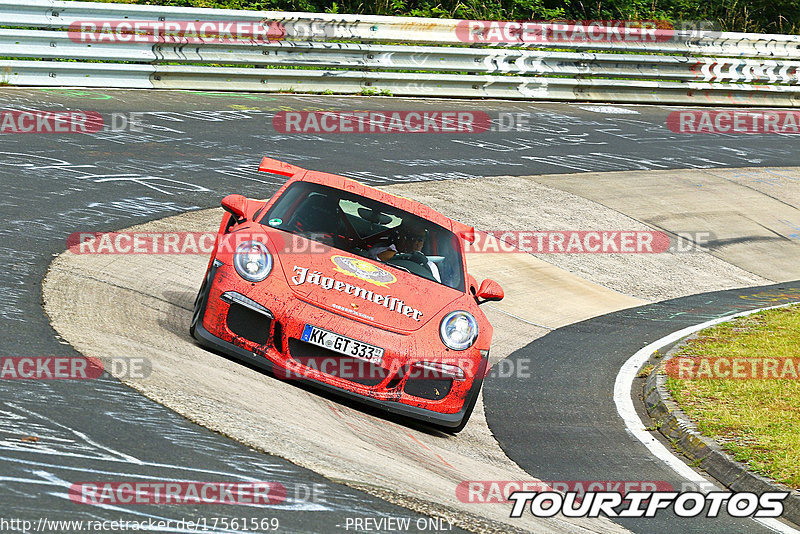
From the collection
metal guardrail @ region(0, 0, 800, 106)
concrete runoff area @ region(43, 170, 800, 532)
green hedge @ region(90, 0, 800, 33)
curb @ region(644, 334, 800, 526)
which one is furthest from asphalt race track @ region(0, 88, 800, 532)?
green hedge @ region(90, 0, 800, 33)

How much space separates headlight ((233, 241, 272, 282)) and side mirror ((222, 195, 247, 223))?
581mm

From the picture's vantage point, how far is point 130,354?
6.23 metres

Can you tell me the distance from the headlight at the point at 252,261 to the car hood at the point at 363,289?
0.11 meters

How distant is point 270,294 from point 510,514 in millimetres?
2196

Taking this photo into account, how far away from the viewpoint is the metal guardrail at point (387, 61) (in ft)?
50.5

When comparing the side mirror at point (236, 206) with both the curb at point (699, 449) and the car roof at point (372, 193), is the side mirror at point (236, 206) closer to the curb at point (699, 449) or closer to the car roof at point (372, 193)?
the car roof at point (372, 193)

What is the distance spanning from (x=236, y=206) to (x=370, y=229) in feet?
3.33

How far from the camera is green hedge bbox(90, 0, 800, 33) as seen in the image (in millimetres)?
22844

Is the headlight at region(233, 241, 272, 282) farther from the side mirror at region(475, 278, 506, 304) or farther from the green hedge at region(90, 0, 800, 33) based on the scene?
the green hedge at region(90, 0, 800, 33)

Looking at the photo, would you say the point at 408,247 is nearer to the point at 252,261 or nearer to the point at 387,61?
the point at 252,261

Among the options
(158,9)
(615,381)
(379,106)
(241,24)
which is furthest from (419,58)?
(615,381)

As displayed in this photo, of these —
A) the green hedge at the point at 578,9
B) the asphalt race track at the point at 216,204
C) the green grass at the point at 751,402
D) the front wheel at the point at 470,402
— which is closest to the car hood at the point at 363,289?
the front wheel at the point at 470,402

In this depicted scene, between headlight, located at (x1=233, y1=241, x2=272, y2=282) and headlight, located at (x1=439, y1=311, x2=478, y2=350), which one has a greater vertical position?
headlight, located at (x1=233, y1=241, x2=272, y2=282)

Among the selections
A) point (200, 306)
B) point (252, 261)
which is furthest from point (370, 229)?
point (200, 306)
